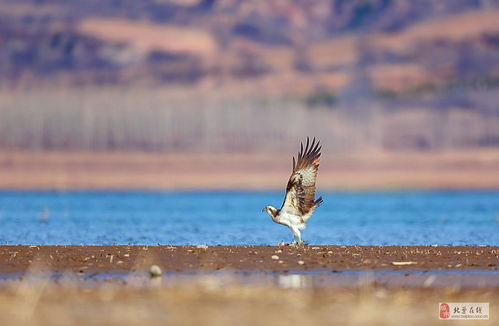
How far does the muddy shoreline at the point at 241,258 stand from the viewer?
71.2 ft

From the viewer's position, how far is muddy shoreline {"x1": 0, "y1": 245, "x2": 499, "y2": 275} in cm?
2169

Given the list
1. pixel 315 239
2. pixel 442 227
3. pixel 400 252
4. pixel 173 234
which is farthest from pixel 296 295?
pixel 442 227

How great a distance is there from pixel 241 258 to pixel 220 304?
288 inches

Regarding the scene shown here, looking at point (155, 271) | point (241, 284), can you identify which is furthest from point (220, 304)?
point (155, 271)

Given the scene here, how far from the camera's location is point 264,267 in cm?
2189

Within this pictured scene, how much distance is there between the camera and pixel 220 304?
1619 cm

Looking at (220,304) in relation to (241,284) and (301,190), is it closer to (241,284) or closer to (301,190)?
(241,284)

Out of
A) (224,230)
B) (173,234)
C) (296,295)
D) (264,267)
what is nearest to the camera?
(296,295)

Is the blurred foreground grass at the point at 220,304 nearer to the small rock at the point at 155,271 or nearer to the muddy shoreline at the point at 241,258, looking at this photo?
the small rock at the point at 155,271

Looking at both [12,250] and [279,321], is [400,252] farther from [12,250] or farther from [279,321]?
[279,321]

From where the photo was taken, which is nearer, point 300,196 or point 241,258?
point 241,258

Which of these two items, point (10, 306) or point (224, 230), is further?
point (224, 230)

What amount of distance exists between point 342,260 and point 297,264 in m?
1.20

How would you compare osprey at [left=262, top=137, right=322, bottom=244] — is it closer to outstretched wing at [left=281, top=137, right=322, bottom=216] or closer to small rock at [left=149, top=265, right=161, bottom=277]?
outstretched wing at [left=281, top=137, right=322, bottom=216]
